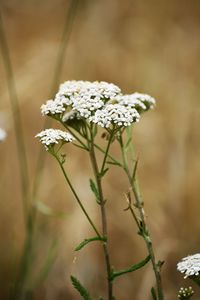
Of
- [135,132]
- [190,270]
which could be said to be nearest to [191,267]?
Answer: [190,270]

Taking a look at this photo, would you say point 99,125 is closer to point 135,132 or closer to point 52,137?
point 52,137

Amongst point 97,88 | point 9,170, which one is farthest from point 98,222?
point 97,88

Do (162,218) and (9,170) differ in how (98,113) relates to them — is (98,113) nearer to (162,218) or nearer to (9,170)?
(162,218)

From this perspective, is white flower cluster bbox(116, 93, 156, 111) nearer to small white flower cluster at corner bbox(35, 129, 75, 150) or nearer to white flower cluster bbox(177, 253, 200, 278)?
small white flower cluster at corner bbox(35, 129, 75, 150)

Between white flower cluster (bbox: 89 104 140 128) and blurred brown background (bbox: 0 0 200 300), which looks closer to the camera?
white flower cluster (bbox: 89 104 140 128)

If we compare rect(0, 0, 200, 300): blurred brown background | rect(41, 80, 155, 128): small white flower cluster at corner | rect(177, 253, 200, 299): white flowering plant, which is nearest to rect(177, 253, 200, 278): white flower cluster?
rect(177, 253, 200, 299): white flowering plant

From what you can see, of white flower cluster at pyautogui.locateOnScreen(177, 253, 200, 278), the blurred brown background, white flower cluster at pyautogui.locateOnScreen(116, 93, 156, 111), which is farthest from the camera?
the blurred brown background

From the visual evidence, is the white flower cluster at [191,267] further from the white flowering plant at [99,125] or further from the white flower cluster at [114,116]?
the white flower cluster at [114,116]

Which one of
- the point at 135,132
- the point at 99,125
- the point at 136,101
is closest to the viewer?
the point at 99,125

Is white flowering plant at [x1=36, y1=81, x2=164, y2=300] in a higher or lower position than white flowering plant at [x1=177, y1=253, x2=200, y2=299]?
higher
